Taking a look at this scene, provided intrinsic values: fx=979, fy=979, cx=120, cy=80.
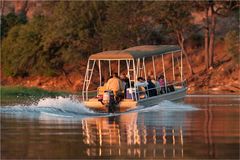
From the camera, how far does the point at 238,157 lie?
21.1 m

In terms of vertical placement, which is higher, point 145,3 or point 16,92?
point 145,3

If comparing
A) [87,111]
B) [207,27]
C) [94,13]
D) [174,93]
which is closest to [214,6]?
[207,27]

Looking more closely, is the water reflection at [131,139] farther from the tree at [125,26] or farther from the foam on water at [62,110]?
the tree at [125,26]

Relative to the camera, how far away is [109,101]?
37500mm

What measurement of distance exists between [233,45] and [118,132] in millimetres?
41935

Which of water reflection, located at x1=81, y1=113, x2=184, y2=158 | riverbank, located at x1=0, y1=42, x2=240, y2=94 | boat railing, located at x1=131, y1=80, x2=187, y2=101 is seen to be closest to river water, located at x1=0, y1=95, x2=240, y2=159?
water reflection, located at x1=81, y1=113, x2=184, y2=158

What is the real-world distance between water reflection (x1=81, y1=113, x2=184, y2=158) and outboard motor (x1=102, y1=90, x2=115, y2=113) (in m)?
4.62

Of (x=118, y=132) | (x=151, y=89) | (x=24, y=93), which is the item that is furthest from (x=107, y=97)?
(x=24, y=93)

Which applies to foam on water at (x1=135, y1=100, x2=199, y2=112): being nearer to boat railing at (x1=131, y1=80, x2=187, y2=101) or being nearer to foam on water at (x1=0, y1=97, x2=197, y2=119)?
foam on water at (x1=0, y1=97, x2=197, y2=119)

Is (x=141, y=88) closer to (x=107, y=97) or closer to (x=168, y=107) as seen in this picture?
(x=168, y=107)

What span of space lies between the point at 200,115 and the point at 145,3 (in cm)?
3763

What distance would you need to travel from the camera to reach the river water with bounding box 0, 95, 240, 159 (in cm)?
2198

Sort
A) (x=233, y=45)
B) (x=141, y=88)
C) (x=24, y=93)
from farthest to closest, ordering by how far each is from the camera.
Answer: (x=233, y=45) < (x=24, y=93) < (x=141, y=88)

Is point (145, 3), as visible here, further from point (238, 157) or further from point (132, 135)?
point (238, 157)
